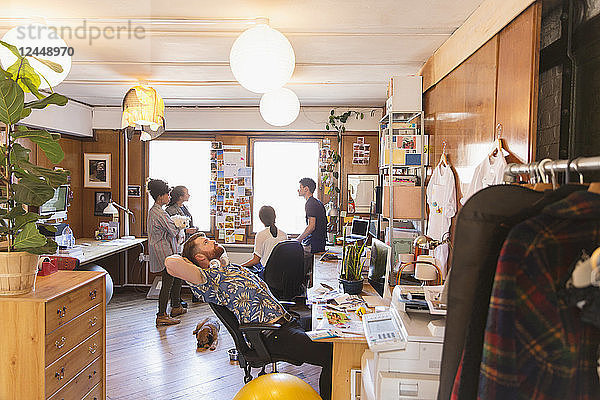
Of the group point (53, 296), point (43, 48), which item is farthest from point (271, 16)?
point (53, 296)

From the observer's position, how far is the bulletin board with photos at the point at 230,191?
263 inches

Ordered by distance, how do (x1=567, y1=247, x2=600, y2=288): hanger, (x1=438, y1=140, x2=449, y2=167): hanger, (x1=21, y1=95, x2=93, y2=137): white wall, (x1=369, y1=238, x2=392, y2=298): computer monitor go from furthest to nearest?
(x1=21, y1=95, x2=93, y2=137): white wall → (x1=438, y1=140, x2=449, y2=167): hanger → (x1=369, y1=238, x2=392, y2=298): computer monitor → (x1=567, y1=247, x2=600, y2=288): hanger

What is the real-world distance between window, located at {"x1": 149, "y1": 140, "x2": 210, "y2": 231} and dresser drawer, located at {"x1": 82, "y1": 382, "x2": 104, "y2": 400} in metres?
3.97

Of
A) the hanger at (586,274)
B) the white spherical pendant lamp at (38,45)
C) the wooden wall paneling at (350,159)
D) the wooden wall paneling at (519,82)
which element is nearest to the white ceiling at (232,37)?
the white spherical pendant lamp at (38,45)

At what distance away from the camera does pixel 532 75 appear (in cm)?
212

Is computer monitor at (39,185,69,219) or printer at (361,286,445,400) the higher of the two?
computer monitor at (39,185,69,219)

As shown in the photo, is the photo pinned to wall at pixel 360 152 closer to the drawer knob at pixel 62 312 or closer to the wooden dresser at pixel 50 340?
the wooden dresser at pixel 50 340

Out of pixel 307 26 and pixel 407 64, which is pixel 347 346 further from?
pixel 407 64

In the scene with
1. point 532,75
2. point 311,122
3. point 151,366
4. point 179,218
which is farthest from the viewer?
point 311,122

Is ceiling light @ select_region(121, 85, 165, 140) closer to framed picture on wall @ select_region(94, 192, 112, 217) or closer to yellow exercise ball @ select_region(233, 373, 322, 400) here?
yellow exercise ball @ select_region(233, 373, 322, 400)

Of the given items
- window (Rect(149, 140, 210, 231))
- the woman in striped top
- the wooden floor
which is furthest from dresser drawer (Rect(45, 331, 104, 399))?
window (Rect(149, 140, 210, 231))

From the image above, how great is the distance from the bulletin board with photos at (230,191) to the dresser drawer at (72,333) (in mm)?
3837

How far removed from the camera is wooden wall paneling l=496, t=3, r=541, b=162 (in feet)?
6.93

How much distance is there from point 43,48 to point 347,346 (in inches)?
87.5
